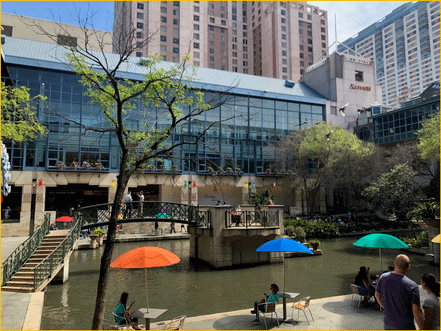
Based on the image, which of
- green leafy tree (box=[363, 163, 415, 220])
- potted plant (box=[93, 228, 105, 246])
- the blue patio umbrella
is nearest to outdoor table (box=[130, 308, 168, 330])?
the blue patio umbrella

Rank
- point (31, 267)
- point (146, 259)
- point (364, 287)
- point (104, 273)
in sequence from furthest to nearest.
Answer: point (31, 267)
point (364, 287)
point (146, 259)
point (104, 273)

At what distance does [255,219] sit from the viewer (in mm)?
19797

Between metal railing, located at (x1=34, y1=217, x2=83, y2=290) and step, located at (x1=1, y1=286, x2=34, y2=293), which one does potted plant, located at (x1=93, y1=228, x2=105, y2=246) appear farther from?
step, located at (x1=1, y1=286, x2=34, y2=293)

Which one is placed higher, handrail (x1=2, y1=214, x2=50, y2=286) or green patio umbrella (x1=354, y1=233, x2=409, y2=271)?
green patio umbrella (x1=354, y1=233, x2=409, y2=271)

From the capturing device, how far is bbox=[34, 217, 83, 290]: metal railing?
12581 millimetres

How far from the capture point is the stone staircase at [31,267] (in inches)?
480

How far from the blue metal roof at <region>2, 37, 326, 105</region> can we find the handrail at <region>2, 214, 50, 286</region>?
17963mm

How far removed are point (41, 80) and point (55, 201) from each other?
15701mm

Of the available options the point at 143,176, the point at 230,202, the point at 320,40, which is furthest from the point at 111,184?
the point at 320,40

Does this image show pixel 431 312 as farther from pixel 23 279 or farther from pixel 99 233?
pixel 99 233

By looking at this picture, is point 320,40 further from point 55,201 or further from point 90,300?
point 90,300

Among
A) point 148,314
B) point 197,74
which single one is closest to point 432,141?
point 148,314

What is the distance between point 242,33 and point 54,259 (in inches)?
3504

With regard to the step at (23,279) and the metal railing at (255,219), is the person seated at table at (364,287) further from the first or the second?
the step at (23,279)
